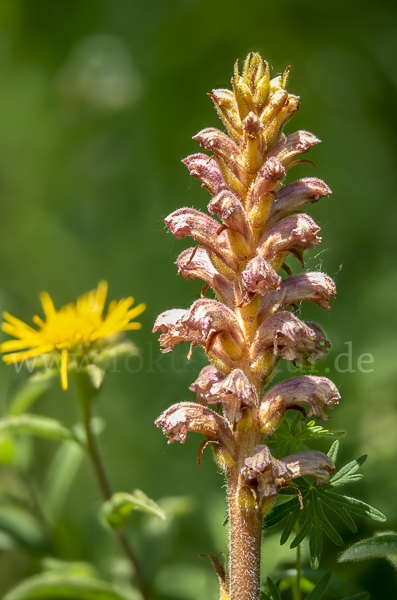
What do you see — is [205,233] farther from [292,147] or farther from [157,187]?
[157,187]

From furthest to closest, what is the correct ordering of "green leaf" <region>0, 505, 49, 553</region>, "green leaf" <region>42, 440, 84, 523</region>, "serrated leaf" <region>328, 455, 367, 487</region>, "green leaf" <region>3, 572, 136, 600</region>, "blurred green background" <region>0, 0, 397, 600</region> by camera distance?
"blurred green background" <region>0, 0, 397, 600</region> → "green leaf" <region>42, 440, 84, 523</region> → "green leaf" <region>0, 505, 49, 553</region> → "green leaf" <region>3, 572, 136, 600</region> → "serrated leaf" <region>328, 455, 367, 487</region>

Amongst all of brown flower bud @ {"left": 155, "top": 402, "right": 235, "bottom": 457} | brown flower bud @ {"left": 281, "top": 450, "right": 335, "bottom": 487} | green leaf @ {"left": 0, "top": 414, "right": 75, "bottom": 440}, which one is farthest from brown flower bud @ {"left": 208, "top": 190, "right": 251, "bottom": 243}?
green leaf @ {"left": 0, "top": 414, "right": 75, "bottom": 440}

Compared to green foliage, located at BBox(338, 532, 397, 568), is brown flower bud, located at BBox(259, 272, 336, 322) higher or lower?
higher

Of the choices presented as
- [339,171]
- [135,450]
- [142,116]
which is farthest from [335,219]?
[135,450]

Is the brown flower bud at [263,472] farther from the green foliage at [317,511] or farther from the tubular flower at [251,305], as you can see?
Answer: the green foliage at [317,511]

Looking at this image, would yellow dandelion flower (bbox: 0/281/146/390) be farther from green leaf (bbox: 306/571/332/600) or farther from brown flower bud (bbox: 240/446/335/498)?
green leaf (bbox: 306/571/332/600)

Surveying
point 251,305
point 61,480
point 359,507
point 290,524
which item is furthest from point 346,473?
point 61,480

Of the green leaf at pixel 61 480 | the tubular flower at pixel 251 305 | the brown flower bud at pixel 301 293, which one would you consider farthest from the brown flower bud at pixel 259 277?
the green leaf at pixel 61 480
